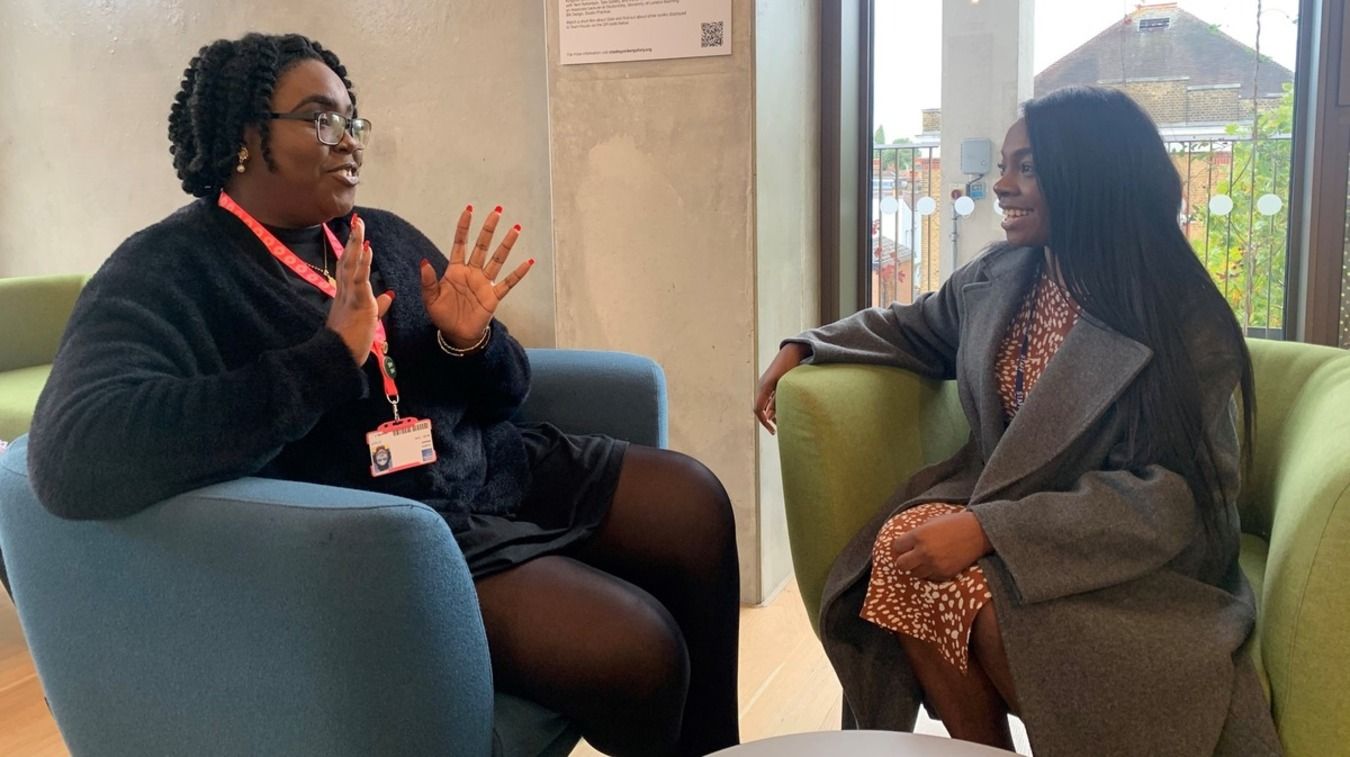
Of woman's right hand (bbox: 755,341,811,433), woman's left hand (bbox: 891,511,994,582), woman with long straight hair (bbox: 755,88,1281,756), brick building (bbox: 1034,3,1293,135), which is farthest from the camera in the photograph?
brick building (bbox: 1034,3,1293,135)

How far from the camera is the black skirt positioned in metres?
1.63

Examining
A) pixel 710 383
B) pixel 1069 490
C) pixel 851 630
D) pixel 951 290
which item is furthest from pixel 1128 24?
pixel 851 630

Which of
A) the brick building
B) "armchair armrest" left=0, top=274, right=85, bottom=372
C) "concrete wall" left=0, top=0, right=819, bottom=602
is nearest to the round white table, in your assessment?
"concrete wall" left=0, top=0, right=819, bottom=602

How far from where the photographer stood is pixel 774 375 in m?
1.98

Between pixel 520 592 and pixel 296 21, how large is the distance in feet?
7.49

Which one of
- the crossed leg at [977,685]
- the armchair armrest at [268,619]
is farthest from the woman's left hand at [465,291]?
the crossed leg at [977,685]

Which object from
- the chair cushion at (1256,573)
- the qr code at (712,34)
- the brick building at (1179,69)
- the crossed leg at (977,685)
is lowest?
the crossed leg at (977,685)

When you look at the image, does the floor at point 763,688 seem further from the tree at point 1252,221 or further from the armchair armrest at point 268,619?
the tree at point 1252,221

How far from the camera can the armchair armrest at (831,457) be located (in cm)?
180

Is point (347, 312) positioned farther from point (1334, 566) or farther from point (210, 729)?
point (1334, 566)

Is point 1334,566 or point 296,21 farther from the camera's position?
point 296,21

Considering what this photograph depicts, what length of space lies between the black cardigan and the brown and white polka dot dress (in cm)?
59

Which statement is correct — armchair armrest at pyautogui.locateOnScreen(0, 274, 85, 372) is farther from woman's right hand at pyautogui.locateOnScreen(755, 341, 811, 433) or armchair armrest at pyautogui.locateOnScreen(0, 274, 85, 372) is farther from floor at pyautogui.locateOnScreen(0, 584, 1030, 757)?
woman's right hand at pyautogui.locateOnScreen(755, 341, 811, 433)

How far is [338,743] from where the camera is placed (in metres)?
1.27
